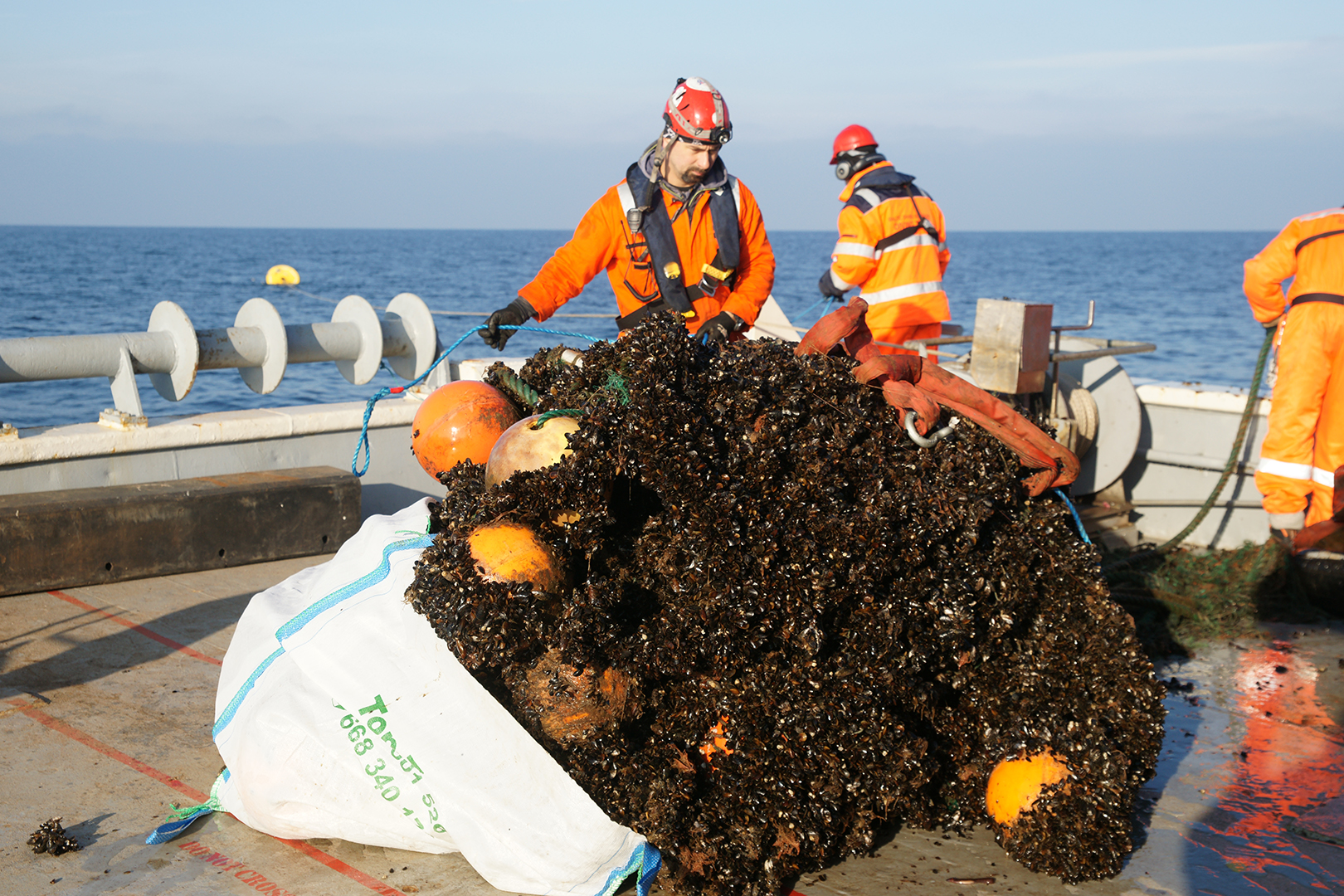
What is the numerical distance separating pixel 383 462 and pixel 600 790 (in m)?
4.44

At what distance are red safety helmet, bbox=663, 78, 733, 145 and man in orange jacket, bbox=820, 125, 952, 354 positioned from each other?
2041 mm

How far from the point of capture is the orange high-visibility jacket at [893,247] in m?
6.59

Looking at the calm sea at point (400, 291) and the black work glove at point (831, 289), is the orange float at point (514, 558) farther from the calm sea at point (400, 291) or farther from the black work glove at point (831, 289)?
the black work glove at point (831, 289)

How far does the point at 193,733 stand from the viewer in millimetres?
3947

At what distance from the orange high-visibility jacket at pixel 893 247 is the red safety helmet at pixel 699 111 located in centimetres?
205

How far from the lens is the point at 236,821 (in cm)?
337

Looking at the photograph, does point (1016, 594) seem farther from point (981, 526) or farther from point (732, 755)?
point (732, 755)

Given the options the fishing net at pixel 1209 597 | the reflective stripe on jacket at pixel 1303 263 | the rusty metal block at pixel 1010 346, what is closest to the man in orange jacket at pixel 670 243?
the rusty metal block at pixel 1010 346

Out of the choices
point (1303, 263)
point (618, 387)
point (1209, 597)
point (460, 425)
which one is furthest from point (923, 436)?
point (1303, 263)

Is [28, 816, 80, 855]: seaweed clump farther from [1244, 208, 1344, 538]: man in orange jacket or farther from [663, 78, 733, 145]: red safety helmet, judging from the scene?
[1244, 208, 1344, 538]: man in orange jacket

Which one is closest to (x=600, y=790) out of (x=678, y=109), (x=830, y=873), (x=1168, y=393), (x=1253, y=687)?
(x=830, y=873)

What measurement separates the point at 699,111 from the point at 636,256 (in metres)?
0.73

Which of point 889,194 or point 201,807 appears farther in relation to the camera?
point 889,194

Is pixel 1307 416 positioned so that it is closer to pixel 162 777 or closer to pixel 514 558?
pixel 514 558
